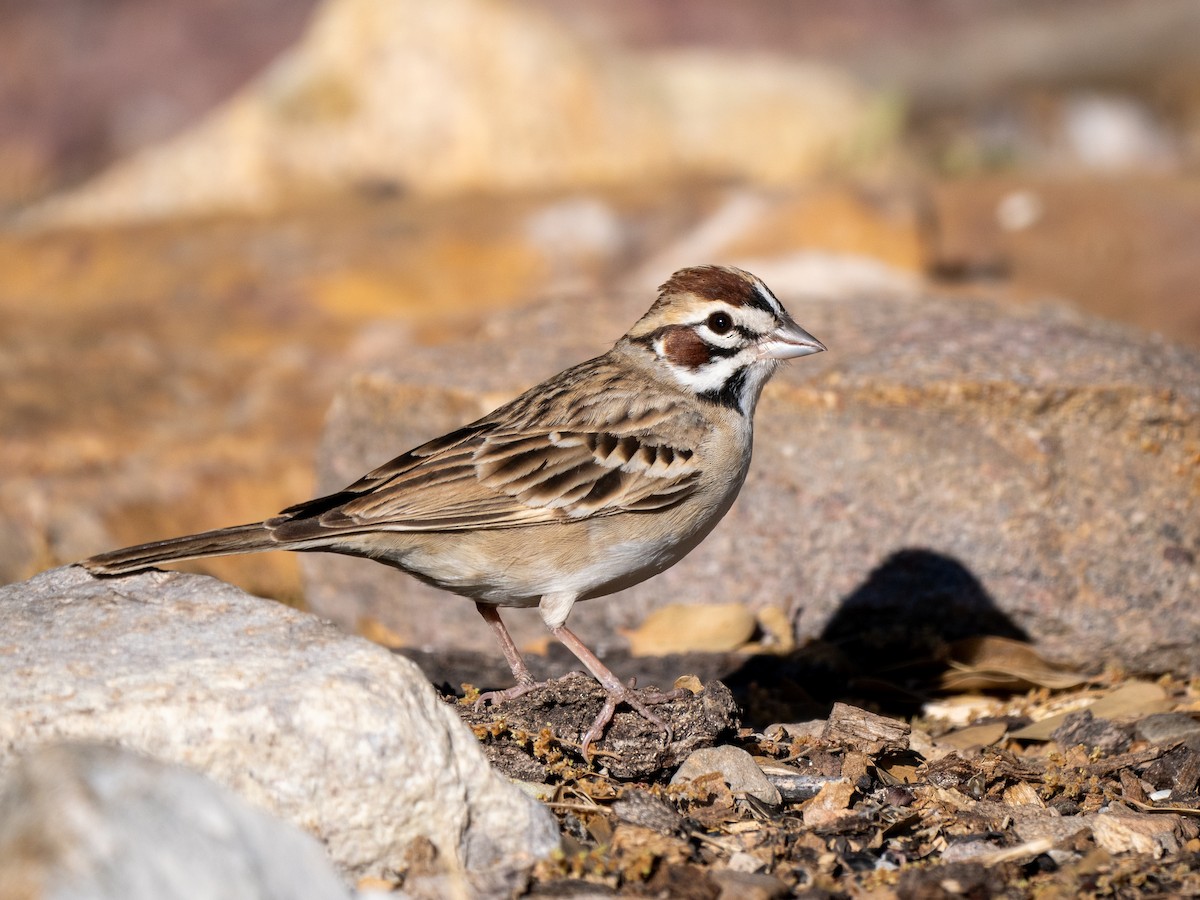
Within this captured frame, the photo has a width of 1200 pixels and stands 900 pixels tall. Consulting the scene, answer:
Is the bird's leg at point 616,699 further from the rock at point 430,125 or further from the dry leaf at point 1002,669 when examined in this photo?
the rock at point 430,125

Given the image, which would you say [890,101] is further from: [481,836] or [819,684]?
[481,836]

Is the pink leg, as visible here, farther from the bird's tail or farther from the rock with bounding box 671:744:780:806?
the bird's tail

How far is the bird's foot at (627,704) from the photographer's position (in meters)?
5.36

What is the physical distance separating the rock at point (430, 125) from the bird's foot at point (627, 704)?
35.0 feet

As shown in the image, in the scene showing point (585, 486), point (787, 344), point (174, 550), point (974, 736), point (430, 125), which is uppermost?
point (430, 125)

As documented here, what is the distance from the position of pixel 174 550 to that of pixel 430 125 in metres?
11.9

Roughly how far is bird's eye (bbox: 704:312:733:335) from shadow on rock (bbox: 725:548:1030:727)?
1.63m

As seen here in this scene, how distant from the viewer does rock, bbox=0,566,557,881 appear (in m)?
4.08

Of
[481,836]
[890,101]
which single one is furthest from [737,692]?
[890,101]

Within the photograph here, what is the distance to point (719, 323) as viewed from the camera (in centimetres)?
626

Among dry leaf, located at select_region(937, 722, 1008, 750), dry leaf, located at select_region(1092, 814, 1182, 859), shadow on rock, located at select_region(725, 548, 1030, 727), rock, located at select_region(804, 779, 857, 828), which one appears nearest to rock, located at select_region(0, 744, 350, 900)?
rock, located at select_region(804, 779, 857, 828)

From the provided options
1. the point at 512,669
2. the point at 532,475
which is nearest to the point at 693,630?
the point at 512,669

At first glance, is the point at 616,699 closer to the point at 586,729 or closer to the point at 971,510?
the point at 586,729

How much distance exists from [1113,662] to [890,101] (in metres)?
12.4
